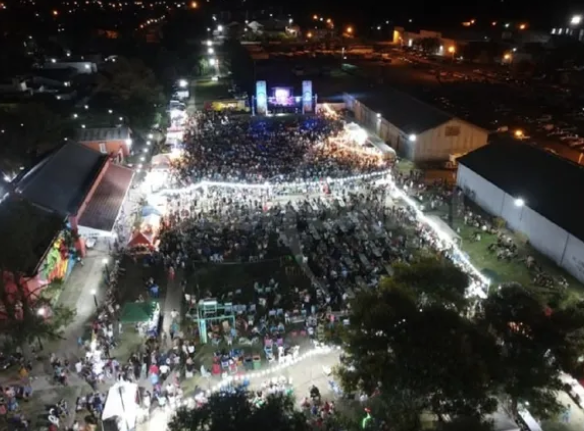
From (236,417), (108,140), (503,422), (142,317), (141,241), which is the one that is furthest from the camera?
(108,140)

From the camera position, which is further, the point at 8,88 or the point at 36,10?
the point at 36,10

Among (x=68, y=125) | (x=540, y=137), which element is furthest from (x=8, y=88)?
(x=540, y=137)

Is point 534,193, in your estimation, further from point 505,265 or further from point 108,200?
point 108,200

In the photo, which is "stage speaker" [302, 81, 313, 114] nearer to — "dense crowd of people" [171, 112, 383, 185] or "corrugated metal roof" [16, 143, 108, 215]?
"dense crowd of people" [171, 112, 383, 185]

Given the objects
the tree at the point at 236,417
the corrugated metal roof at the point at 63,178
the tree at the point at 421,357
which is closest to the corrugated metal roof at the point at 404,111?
the corrugated metal roof at the point at 63,178

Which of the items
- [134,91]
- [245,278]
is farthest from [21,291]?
[134,91]

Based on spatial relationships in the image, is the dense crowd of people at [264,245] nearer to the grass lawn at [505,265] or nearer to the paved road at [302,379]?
the paved road at [302,379]

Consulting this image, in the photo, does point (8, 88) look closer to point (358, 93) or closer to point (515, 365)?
point (358, 93)
